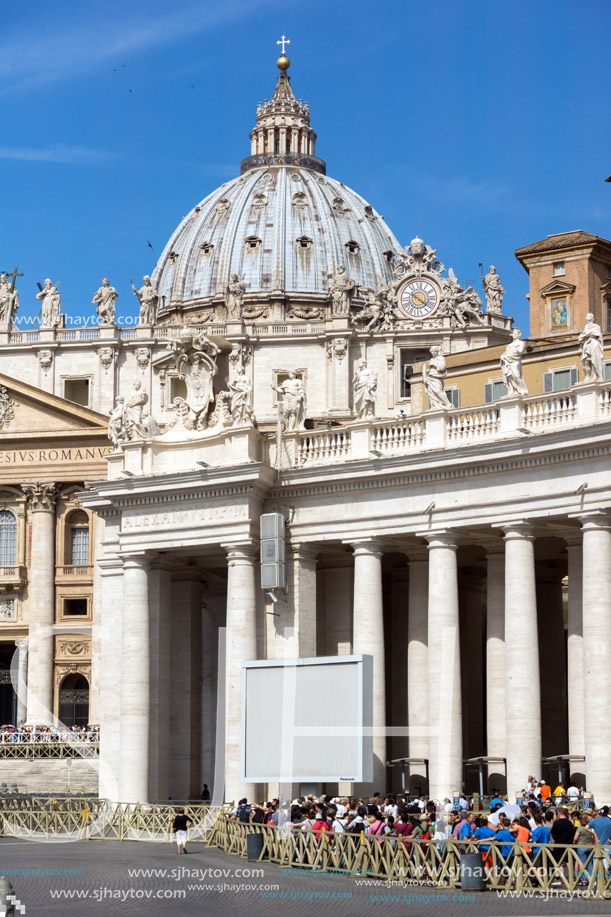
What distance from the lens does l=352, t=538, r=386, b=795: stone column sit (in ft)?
149

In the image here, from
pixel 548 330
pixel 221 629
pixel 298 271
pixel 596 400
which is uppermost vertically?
pixel 298 271

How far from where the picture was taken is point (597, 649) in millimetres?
41312

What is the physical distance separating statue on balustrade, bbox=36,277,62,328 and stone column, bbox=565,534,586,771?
224 ft

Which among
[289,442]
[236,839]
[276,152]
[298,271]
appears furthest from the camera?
[276,152]

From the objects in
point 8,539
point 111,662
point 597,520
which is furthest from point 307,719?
point 8,539

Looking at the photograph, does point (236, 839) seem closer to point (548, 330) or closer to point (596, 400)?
point (596, 400)

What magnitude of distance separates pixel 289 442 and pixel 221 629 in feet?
21.5

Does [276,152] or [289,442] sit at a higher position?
[276,152]

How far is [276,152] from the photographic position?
175125 millimetres

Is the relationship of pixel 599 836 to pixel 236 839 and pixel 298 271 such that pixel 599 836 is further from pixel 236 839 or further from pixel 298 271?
pixel 298 271

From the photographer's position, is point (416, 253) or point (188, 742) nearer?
point (188, 742)

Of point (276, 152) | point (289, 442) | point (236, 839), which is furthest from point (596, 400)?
point (276, 152)

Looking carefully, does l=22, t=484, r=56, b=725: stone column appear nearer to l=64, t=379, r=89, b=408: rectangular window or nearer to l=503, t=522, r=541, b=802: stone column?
l=64, t=379, r=89, b=408: rectangular window

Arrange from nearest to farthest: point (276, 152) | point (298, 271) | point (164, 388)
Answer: point (164, 388)
point (298, 271)
point (276, 152)
